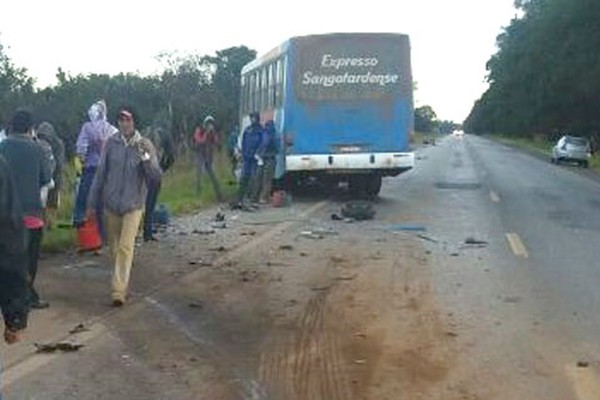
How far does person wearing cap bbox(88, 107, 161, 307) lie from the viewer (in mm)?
9664

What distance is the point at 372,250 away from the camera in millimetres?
13820

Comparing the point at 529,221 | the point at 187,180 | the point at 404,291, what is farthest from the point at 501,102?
the point at 404,291

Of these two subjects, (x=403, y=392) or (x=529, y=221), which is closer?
(x=403, y=392)

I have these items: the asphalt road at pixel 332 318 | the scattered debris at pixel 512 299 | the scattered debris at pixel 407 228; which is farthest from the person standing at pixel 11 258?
the scattered debris at pixel 407 228

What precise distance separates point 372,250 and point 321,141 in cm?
795

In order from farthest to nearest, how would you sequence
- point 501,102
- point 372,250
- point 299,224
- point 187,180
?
point 501,102
point 187,180
point 299,224
point 372,250

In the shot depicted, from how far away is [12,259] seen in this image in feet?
13.8

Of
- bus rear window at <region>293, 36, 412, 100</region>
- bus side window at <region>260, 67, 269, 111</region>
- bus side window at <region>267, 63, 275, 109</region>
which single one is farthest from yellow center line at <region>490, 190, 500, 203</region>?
bus side window at <region>260, 67, 269, 111</region>

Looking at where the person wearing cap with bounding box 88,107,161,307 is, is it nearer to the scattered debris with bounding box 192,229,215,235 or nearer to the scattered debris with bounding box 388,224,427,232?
the scattered debris with bounding box 192,229,215,235

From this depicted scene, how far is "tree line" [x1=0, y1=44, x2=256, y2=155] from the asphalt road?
23660 millimetres

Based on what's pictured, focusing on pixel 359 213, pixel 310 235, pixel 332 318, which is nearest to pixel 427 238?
pixel 310 235

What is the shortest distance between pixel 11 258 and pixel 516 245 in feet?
36.3

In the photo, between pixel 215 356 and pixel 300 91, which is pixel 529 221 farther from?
pixel 215 356

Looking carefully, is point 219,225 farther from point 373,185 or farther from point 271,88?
point 271,88
